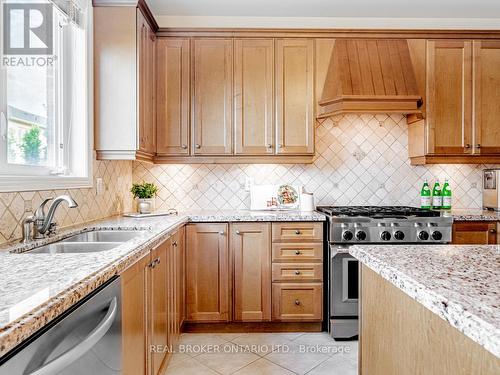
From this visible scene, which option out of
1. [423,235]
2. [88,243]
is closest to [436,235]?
[423,235]

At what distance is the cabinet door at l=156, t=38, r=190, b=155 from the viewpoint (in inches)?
123

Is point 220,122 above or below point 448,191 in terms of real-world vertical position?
above

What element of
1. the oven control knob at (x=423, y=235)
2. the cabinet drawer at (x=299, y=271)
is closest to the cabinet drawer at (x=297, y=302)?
Answer: the cabinet drawer at (x=299, y=271)

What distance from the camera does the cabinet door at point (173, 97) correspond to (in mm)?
3115

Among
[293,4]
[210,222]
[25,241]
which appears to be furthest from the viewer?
[293,4]

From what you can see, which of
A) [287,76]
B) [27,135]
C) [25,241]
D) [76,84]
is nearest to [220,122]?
[287,76]

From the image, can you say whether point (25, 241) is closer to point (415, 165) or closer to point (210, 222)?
point (210, 222)

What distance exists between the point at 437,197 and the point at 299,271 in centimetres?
153

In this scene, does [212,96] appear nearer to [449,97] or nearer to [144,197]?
[144,197]

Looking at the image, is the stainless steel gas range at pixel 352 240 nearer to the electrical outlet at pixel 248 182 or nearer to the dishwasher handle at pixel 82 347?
the electrical outlet at pixel 248 182

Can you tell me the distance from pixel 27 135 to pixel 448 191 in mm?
3352

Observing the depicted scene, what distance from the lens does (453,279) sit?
2.99ft

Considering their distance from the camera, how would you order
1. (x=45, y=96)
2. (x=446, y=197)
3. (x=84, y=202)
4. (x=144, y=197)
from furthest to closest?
(x=446, y=197)
(x=144, y=197)
(x=84, y=202)
(x=45, y=96)

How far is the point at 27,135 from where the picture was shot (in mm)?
1961
